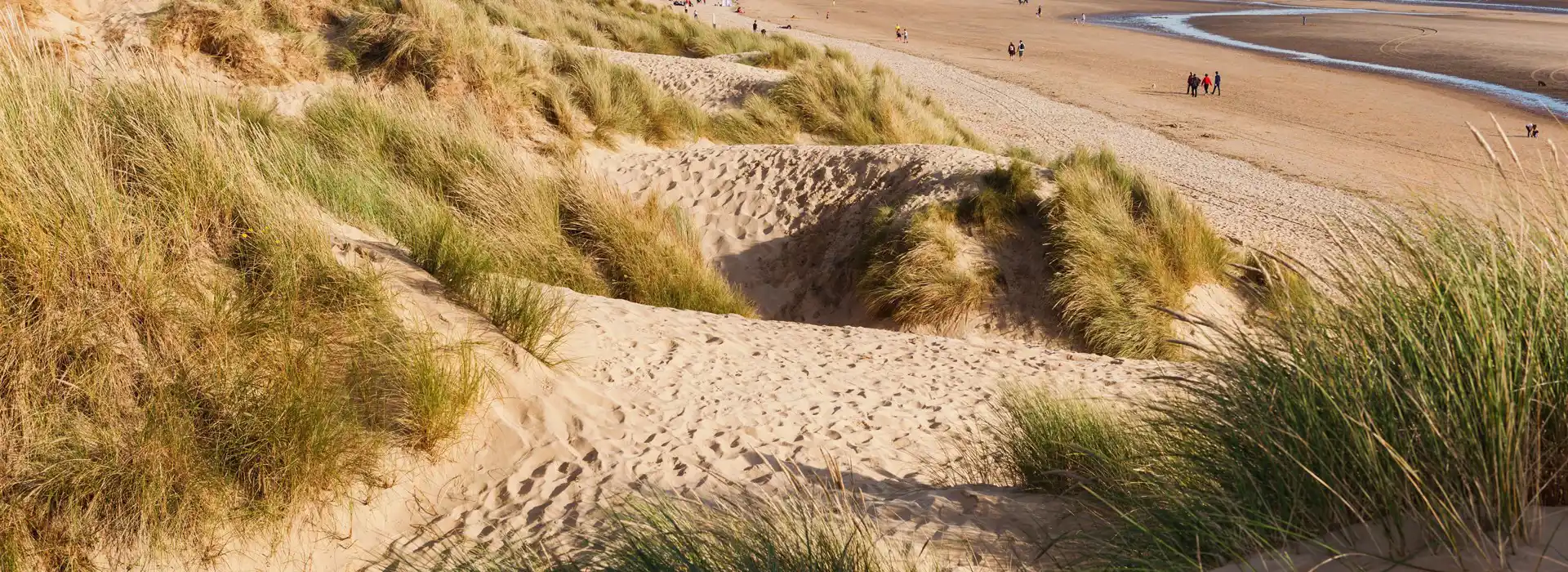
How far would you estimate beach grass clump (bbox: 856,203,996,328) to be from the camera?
7.98 meters

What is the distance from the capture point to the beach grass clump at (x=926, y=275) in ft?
26.2

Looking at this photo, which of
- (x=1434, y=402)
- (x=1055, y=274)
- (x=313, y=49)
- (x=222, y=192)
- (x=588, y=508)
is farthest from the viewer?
(x=313, y=49)

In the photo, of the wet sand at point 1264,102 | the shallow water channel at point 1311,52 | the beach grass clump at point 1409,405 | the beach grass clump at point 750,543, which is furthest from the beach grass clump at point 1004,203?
the shallow water channel at point 1311,52

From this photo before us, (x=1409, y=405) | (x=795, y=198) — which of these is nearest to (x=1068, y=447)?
(x=1409, y=405)

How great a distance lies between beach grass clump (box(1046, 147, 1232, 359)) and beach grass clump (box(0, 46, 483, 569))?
534 cm

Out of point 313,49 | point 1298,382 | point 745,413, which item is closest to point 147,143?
point 745,413

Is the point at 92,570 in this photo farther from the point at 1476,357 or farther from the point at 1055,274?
the point at 1055,274

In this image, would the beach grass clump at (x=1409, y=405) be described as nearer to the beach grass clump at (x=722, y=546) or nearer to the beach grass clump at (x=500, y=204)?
the beach grass clump at (x=722, y=546)

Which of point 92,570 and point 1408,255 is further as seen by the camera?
point 92,570

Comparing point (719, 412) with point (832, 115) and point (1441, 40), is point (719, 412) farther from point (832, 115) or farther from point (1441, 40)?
point (1441, 40)

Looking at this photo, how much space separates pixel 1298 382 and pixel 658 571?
1.69 m

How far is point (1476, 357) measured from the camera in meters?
2.07

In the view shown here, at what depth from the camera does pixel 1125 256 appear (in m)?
8.05

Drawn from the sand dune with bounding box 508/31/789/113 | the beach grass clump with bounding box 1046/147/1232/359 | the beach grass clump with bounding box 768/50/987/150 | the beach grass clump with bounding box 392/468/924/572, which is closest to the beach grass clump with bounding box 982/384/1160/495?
the beach grass clump with bounding box 392/468/924/572
